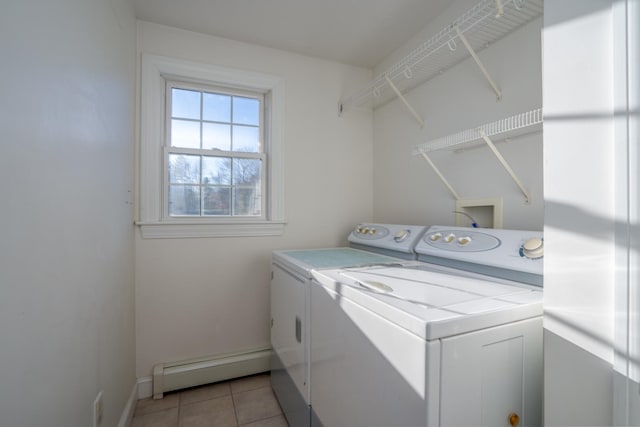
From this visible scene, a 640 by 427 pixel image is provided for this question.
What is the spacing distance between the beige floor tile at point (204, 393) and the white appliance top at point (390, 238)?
1376mm

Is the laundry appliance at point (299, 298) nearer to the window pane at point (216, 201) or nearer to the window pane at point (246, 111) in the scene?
the window pane at point (216, 201)

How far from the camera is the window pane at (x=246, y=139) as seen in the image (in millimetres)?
2246

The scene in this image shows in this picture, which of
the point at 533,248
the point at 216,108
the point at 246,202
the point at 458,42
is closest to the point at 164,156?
the point at 216,108

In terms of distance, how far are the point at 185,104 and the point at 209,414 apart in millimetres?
2108

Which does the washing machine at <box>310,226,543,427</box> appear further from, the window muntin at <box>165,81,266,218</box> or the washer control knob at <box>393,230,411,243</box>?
the window muntin at <box>165,81,266,218</box>

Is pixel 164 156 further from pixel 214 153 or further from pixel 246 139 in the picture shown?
pixel 246 139

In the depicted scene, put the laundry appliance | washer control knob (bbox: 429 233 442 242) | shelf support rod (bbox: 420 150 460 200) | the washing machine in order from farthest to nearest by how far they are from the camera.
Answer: shelf support rod (bbox: 420 150 460 200)
washer control knob (bbox: 429 233 442 242)
the laundry appliance
the washing machine

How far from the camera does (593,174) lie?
0.62m

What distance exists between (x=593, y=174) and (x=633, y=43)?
255 mm

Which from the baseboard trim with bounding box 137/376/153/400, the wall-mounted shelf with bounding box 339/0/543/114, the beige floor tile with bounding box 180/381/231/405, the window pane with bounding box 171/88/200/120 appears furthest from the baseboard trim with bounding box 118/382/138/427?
the wall-mounted shelf with bounding box 339/0/543/114

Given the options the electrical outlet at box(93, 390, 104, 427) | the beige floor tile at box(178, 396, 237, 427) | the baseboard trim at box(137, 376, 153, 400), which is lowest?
the beige floor tile at box(178, 396, 237, 427)

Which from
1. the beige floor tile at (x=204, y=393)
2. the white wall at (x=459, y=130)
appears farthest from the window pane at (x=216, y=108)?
the beige floor tile at (x=204, y=393)

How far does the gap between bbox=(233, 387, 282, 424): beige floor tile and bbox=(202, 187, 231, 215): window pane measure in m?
1.29

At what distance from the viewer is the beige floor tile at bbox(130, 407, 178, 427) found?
1.65m
